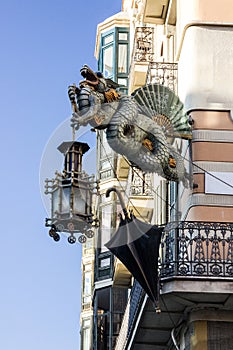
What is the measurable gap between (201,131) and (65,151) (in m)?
2.76

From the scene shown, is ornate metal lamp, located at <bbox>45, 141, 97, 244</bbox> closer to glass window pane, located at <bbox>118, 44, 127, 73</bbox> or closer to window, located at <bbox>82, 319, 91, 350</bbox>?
glass window pane, located at <bbox>118, 44, 127, 73</bbox>

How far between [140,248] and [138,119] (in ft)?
8.26

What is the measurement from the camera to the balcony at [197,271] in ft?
62.1

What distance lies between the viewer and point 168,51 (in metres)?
25.1

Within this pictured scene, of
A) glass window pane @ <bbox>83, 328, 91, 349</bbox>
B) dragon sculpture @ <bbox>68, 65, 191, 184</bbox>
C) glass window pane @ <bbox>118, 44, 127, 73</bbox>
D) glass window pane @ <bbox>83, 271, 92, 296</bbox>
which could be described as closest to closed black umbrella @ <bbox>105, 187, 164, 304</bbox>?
dragon sculpture @ <bbox>68, 65, 191, 184</bbox>

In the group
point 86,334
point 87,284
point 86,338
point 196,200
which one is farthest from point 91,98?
point 87,284

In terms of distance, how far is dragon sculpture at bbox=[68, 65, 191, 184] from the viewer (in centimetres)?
2002

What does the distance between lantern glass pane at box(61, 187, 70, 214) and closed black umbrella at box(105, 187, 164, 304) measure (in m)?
0.98

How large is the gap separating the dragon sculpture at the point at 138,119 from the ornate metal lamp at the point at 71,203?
3.27ft

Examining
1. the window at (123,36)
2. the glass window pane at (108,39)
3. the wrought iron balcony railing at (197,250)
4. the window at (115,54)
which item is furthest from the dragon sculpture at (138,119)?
the glass window pane at (108,39)

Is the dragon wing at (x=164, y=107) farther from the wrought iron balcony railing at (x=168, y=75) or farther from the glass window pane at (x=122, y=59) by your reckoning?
the glass window pane at (x=122, y=59)

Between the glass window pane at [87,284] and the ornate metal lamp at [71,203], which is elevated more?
the glass window pane at [87,284]

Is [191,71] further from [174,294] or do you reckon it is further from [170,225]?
[174,294]

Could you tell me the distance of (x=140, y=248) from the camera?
771 inches
